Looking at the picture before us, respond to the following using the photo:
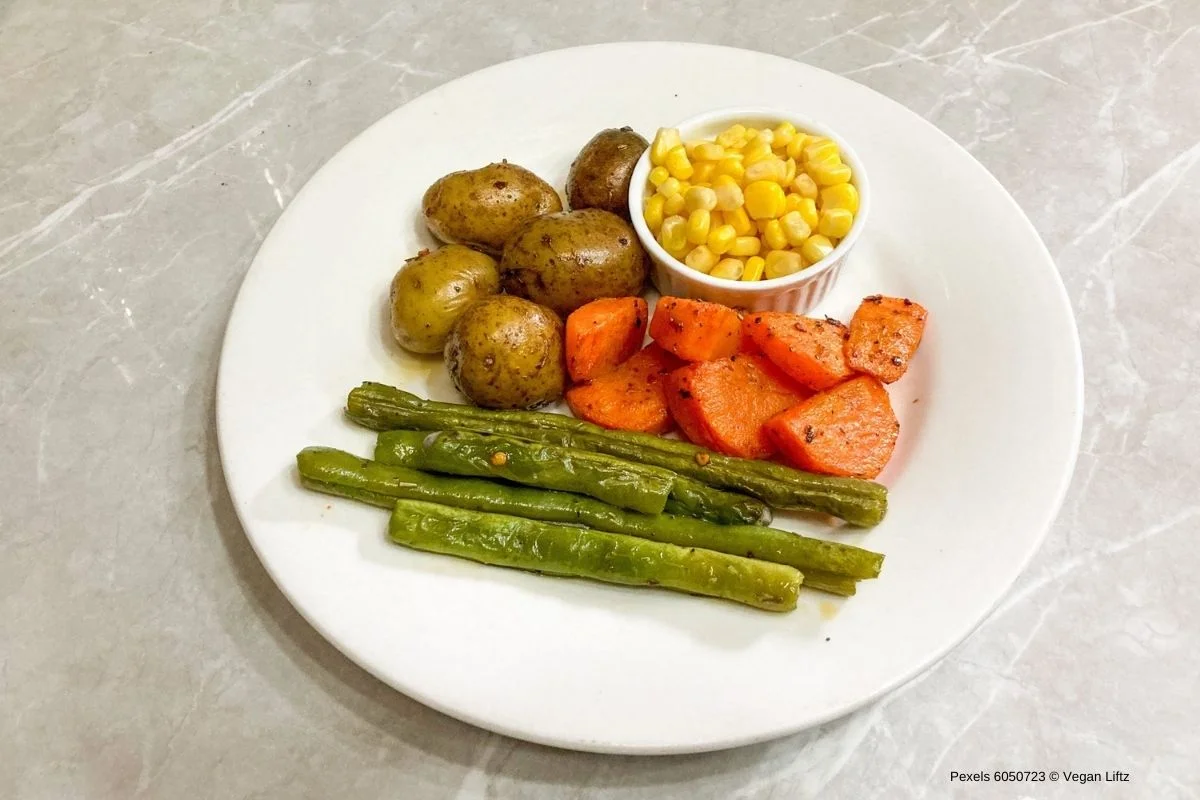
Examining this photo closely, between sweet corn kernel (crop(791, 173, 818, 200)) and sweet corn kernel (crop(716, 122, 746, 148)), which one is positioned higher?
sweet corn kernel (crop(716, 122, 746, 148))

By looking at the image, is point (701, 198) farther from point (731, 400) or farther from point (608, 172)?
point (731, 400)

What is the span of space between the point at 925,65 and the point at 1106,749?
2531 mm

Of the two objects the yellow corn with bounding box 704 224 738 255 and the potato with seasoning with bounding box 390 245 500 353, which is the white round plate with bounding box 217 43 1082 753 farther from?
the yellow corn with bounding box 704 224 738 255

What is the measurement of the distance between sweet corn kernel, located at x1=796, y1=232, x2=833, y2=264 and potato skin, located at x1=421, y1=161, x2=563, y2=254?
2.51ft

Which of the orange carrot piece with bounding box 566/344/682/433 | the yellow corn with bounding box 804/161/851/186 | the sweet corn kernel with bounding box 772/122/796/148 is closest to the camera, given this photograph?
the orange carrot piece with bounding box 566/344/682/433

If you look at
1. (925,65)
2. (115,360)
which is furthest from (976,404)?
(115,360)

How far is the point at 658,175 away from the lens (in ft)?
8.76

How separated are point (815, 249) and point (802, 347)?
33 centimetres

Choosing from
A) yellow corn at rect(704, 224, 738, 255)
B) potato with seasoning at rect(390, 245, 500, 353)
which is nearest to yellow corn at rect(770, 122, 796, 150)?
yellow corn at rect(704, 224, 738, 255)

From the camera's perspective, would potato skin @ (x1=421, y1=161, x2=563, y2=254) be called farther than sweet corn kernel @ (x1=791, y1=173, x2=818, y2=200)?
Yes

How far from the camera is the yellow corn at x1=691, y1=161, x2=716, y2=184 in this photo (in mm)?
2626

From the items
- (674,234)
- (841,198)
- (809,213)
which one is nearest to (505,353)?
(674,234)

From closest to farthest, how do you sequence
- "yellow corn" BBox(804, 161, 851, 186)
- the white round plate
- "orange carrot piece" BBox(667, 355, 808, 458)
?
the white round plate
"orange carrot piece" BBox(667, 355, 808, 458)
"yellow corn" BBox(804, 161, 851, 186)

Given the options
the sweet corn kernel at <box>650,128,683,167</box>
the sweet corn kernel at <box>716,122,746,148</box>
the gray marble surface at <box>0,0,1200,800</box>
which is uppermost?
the sweet corn kernel at <box>650,128,683,167</box>
